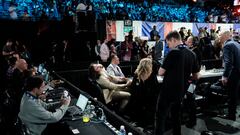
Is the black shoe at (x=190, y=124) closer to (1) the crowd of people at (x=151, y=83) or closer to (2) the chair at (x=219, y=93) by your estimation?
(1) the crowd of people at (x=151, y=83)

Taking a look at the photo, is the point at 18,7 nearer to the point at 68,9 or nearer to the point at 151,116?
the point at 68,9

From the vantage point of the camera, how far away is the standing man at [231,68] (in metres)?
4.03

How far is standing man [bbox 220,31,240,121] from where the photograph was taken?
13.2 feet

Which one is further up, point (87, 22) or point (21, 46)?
point (87, 22)

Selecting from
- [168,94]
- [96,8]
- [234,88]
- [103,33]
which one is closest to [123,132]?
[168,94]

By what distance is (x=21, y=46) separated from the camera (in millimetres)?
7934

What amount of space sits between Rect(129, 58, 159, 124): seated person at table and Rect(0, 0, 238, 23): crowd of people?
5.55 meters

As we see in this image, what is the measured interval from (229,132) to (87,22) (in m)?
6.26

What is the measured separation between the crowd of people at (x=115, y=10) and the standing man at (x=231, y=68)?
5807 millimetres

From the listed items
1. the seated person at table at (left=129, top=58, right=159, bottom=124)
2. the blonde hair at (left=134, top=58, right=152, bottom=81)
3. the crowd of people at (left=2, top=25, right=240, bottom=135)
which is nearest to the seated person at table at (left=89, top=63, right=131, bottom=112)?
Answer: the crowd of people at (left=2, top=25, right=240, bottom=135)

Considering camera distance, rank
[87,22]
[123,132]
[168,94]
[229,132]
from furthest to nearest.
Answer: [87,22], [229,132], [168,94], [123,132]

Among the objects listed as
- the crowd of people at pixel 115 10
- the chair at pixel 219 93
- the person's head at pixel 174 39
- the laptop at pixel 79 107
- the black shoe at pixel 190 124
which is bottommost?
the black shoe at pixel 190 124

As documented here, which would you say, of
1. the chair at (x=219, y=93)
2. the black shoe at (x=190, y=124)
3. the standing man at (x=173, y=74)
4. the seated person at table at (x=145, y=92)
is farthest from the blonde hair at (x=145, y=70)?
the chair at (x=219, y=93)

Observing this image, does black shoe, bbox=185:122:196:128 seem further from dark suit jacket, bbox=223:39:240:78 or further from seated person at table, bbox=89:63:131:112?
seated person at table, bbox=89:63:131:112
